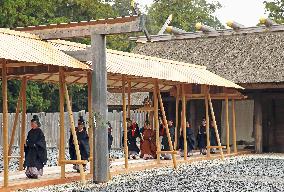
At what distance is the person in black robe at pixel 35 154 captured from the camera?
13.2 meters

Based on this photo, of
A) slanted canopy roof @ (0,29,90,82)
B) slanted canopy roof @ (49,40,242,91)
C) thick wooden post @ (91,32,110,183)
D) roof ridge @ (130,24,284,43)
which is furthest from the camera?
roof ridge @ (130,24,284,43)

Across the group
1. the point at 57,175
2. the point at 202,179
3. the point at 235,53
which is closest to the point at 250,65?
the point at 235,53

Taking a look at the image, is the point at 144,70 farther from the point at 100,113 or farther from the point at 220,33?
the point at 220,33

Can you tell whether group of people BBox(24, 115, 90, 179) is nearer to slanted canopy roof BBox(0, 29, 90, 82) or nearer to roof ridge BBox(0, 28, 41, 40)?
slanted canopy roof BBox(0, 29, 90, 82)

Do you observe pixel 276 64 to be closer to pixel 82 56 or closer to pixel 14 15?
pixel 82 56

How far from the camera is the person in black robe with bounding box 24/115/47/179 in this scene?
1317 centimetres

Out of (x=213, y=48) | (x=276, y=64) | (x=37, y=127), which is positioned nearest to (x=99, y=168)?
(x=37, y=127)

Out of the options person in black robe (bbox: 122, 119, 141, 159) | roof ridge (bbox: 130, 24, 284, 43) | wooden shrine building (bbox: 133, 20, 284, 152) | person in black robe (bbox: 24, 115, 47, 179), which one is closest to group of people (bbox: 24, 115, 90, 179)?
person in black robe (bbox: 24, 115, 47, 179)

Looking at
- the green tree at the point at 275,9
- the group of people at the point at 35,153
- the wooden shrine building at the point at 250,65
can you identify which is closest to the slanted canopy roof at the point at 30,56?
the group of people at the point at 35,153

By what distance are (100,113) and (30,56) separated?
224cm

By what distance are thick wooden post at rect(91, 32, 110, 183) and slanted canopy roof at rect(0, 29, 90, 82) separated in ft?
0.92

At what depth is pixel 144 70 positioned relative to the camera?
1575cm

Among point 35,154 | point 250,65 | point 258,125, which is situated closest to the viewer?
point 35,154

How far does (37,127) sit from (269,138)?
12.1 meters
